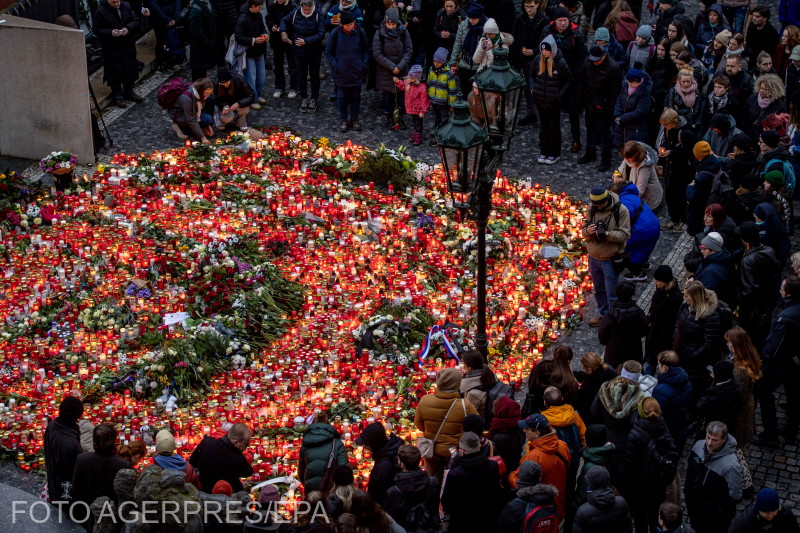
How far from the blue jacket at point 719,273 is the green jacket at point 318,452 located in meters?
5.06

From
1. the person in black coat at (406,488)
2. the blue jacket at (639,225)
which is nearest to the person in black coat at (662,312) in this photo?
the blue jacket at (639,225)

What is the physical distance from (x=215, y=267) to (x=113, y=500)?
17.8 feet

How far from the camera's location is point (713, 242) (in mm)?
14023

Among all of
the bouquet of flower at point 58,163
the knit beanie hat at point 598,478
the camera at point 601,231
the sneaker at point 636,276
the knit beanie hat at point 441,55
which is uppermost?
the knit beanie hat at point 441,55

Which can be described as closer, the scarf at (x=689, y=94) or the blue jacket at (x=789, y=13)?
the scarf at (x=689, y=94)

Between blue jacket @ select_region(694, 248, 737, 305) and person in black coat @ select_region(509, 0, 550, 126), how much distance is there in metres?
7.09

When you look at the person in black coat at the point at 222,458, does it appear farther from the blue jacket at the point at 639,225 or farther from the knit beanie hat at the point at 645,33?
the knit beanie hat at the point at 645,33

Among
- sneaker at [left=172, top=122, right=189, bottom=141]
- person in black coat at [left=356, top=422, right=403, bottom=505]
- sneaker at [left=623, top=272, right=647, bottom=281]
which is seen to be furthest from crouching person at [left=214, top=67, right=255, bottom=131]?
person in black coat at [left=356, top=422, right=403, bottom=505]

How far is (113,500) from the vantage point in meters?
11.1

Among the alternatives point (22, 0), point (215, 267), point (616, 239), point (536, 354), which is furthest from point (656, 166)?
point (22, 0)

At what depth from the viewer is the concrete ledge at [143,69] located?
21938 mm

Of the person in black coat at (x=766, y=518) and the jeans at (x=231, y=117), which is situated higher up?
the jeans at (x=231, y=117)

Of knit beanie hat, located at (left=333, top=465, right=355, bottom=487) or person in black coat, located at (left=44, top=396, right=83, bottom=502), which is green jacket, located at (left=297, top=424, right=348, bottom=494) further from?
person in black coat, located at (left=44, top=396, right=83, bottom=502)

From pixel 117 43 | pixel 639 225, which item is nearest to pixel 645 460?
pixel 639 225
